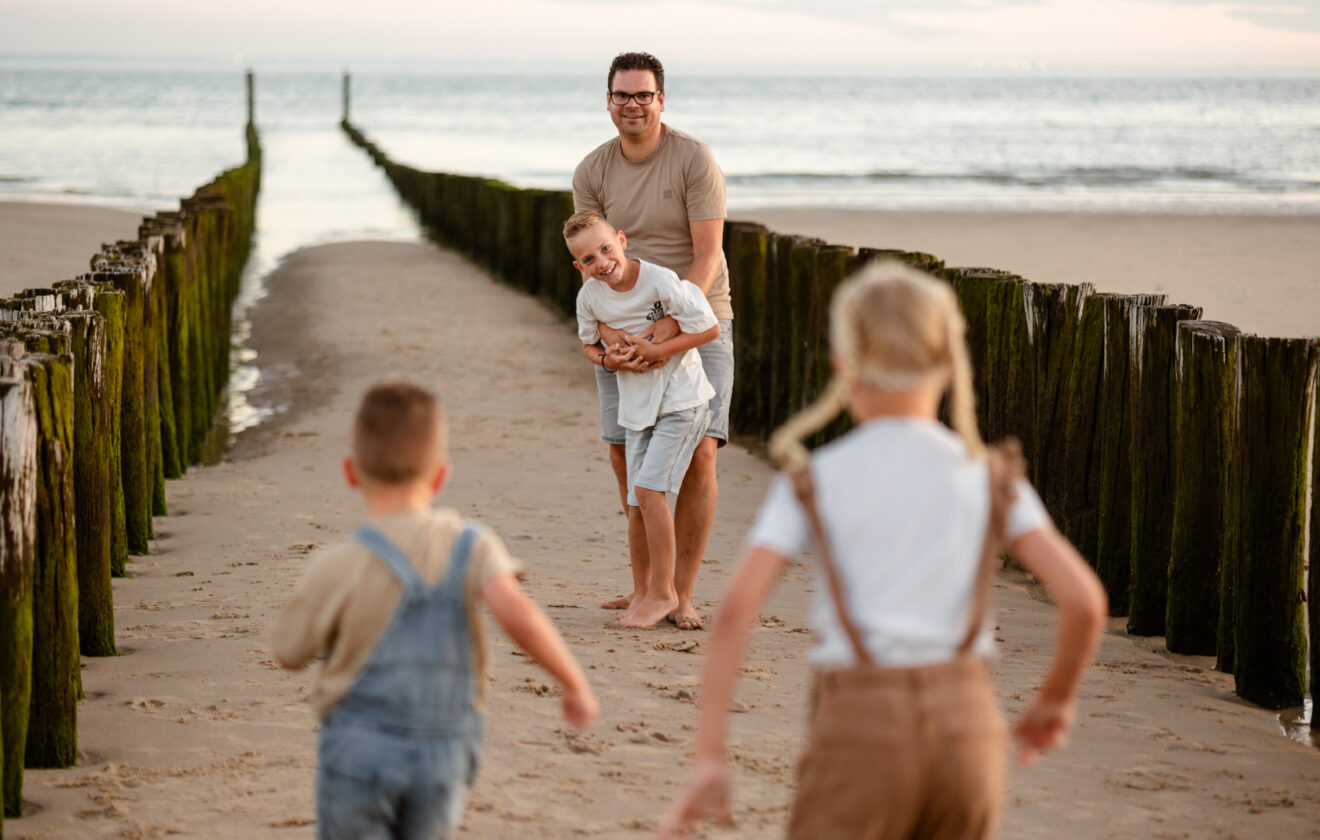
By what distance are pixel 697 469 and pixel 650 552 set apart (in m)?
0.35

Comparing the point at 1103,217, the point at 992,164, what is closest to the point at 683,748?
the point at 1103,217

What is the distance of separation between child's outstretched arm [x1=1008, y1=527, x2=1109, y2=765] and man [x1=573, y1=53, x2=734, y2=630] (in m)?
2.94

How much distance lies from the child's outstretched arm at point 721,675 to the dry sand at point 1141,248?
33.6 feet

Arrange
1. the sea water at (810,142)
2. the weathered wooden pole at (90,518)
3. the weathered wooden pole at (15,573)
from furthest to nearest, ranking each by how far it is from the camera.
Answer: the sea water at (810,142), the weathered wooden pole at (90,518), the weathered wooden pole at (15,573)

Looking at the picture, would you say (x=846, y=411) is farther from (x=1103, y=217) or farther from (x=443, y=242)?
(x=1103, y=217)

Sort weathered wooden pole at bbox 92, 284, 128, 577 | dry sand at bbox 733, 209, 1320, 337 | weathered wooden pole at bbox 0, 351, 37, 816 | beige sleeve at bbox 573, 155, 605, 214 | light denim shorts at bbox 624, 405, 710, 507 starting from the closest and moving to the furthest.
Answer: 1. weathered wooden pole at bbox 0, 351, 37, 816
2. light denim shorts at bbox 624, 405, 710, 507
3. beige sleeve at bbox 573, 155, 605, 214
4. weathered wooden pole at bbox 92, 284, 128, 577
5. dry sand at bbox 733, 209, 1320, 337

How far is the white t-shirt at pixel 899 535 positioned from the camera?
2.13 m

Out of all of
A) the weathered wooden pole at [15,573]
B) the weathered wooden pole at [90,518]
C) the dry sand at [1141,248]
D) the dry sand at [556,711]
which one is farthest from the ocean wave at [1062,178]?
the weathered wooden pole at [15,573]

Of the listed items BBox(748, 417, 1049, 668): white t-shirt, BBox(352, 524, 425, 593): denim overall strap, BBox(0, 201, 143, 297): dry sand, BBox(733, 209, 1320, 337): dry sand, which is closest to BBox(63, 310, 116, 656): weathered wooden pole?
BBox(352, 524, 425, 593): denim overall strap

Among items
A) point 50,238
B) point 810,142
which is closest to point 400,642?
point 50,238

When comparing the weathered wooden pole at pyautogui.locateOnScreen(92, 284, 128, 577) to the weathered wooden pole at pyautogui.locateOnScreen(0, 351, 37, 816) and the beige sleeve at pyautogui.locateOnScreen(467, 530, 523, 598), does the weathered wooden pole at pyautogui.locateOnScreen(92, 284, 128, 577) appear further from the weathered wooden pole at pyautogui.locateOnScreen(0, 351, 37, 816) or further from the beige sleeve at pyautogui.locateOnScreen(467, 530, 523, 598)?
the beige sleeve at pyautogui.locateOnScreen(467, 530, 523, 598)

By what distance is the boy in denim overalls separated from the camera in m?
2.35

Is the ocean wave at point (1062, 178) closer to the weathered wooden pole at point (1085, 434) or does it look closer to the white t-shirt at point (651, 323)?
the weathered wooden pole at point (1085, 434)

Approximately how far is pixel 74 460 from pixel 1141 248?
17495mm
